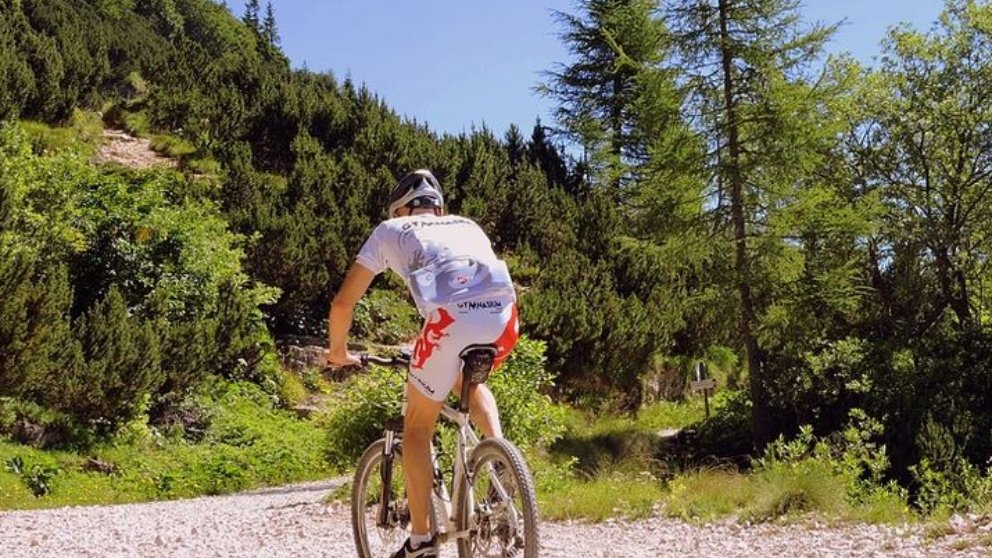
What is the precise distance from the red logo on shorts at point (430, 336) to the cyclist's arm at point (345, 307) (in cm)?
30

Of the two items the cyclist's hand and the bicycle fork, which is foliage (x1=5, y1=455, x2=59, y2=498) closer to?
the bicycle fork

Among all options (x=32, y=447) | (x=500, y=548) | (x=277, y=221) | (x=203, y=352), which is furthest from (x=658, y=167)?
(x=500, y=548)

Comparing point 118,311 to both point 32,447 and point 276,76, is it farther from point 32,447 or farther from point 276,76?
point 276,76

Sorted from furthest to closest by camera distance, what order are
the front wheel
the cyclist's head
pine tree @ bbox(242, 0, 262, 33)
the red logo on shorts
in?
pine tree @ bbox(242, 0, 262, 33)
the cyclist's head
the red logo on shorts
the front wheel

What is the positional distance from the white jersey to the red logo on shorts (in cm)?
5

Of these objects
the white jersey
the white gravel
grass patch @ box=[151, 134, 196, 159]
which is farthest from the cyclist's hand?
grass patch @ box=[151, 134, 196, 159]

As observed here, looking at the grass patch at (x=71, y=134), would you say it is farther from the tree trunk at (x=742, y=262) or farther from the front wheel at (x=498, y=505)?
the front wheel at (x=498, y=505)

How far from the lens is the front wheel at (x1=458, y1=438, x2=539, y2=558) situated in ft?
10.6

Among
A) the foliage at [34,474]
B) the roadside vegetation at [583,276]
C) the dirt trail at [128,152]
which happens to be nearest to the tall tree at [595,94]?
the roadside vegetation at [583,276]

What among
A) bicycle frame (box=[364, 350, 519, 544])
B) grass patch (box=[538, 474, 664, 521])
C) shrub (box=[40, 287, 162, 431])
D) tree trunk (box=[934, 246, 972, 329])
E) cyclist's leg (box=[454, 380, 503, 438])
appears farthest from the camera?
tree trunk (box=[934, 246, 972, 329])

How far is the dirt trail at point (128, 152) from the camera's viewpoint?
816 inches

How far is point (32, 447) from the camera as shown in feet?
34.8

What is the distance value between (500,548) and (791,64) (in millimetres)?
15417

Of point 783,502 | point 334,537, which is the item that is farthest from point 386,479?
point 783,502
